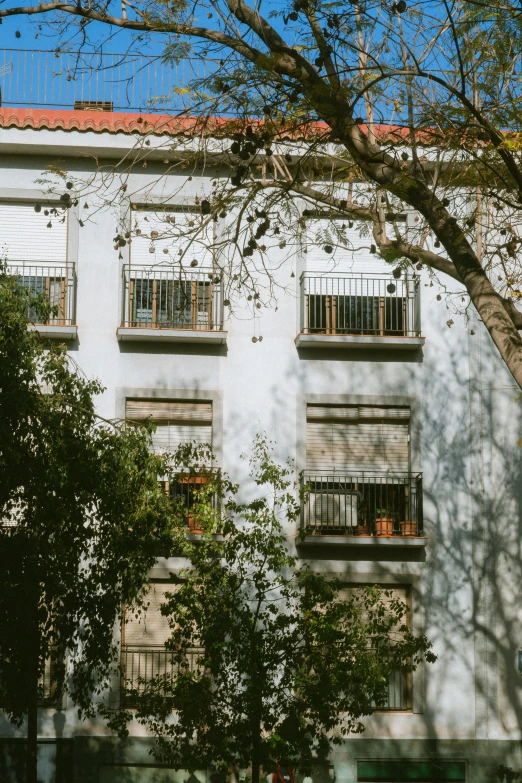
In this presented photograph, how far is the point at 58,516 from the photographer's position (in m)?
13.0

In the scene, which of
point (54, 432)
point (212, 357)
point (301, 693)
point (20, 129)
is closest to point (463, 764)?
point (301, 693)

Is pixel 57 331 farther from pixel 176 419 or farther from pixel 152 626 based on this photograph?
pixel 152 626

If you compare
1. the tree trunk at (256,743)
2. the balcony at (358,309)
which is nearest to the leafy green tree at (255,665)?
the tree trunk at (256,743)

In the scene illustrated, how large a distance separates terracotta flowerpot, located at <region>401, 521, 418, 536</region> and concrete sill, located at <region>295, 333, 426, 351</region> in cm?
290

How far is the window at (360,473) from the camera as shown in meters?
19.5

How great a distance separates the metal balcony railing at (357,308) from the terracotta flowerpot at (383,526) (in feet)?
10.2

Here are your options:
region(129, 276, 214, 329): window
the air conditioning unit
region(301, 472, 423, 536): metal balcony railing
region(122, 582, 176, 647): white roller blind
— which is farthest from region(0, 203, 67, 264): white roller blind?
the air conditioning unit

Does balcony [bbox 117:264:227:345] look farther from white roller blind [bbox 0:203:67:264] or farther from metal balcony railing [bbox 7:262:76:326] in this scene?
white roller blind [bbox 0:203:67:264]

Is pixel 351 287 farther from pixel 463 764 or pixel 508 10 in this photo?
pixel 508 10

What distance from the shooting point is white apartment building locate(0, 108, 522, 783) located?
19141 millimetres

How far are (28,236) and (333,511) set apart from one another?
22.4ft

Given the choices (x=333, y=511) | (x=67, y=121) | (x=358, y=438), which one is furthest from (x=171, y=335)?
(x=67, y=121)

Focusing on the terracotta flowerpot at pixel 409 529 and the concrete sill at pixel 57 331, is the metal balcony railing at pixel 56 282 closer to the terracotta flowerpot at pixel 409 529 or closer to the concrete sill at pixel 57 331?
the concrete sill at pixel 57 331

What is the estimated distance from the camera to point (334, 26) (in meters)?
8.55
